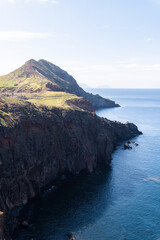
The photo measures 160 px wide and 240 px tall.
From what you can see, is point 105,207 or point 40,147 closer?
point 105,207

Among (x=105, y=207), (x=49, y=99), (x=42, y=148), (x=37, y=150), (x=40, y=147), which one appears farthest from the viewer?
(x=49, y=99)

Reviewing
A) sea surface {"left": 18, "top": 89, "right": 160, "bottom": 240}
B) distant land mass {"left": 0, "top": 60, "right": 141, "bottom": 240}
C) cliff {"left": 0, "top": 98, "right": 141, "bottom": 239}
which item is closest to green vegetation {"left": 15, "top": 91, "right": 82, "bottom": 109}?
distant land mass {"left": 0, "top": 60, "right": 141, "bottom": 240}

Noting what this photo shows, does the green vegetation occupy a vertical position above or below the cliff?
above

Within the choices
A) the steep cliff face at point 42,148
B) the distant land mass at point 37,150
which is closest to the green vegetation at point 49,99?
the steep cliff face at point 42,148

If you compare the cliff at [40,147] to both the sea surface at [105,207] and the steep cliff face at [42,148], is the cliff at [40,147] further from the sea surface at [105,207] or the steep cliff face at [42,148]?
A: the sea surface at [105,207]

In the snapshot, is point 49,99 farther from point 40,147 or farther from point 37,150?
point 37,150

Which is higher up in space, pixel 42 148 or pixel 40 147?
pixel 40 147

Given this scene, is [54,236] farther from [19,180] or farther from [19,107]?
[19,107]

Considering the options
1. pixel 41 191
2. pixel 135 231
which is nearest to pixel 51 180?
pixel 41 191

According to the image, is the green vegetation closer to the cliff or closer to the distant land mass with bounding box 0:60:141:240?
the distant land mass with bounding box 0:60:141:240

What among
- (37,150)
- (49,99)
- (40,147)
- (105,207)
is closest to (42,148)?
(40,147)
